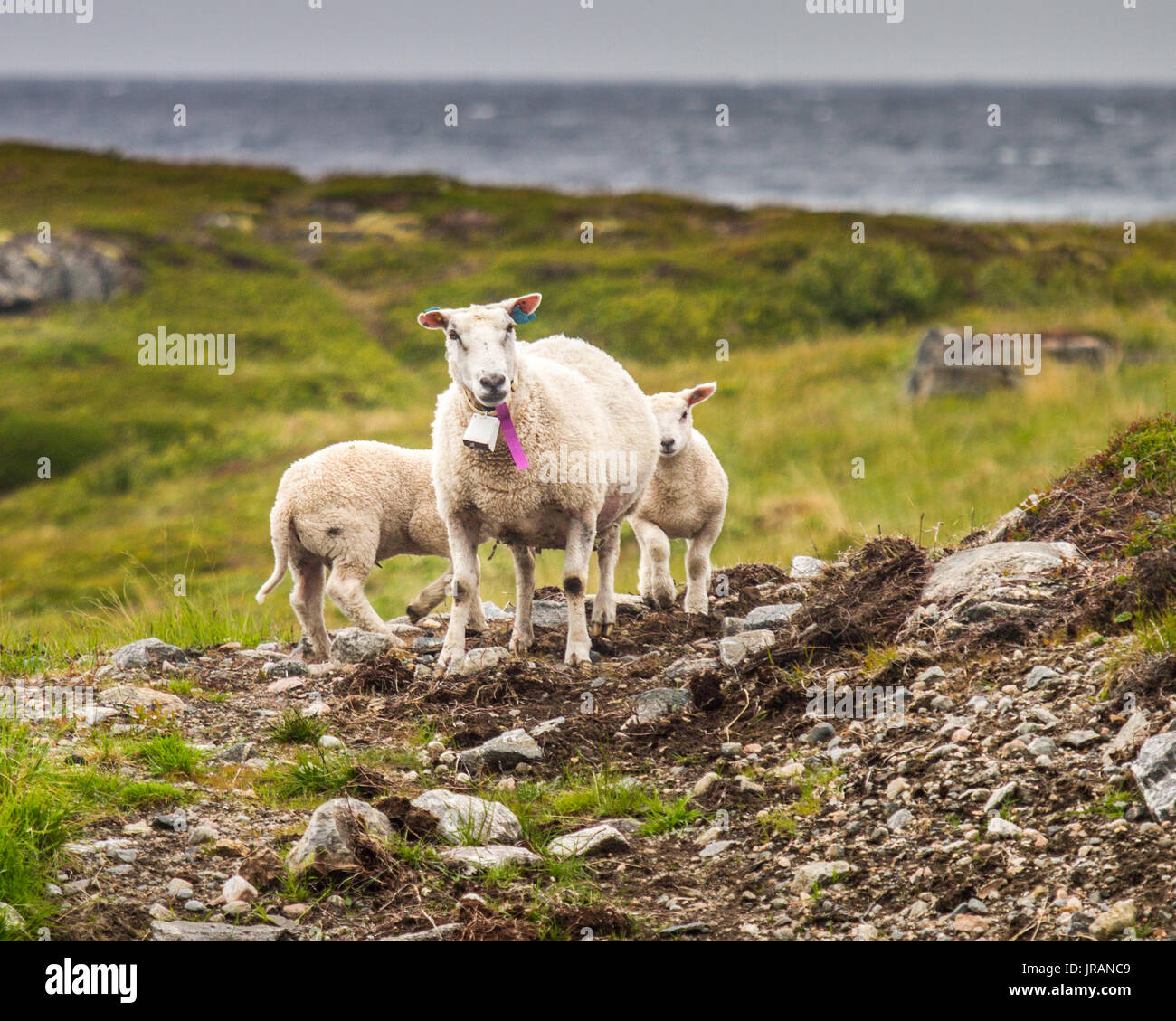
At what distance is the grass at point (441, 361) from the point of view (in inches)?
843

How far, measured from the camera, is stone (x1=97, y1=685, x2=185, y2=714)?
8.98m

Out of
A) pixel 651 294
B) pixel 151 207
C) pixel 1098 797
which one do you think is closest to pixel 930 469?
pixel 1098 797

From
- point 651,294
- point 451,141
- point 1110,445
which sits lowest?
point 1110,445

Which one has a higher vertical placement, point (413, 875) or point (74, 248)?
point (74, 248)

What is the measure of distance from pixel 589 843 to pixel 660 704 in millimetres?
2061

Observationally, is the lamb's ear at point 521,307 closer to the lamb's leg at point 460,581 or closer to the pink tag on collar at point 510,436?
the pink tag on collar at point 510,436

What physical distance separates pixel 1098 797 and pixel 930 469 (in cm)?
1746

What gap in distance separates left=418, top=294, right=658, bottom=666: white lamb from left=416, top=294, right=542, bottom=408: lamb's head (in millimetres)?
11

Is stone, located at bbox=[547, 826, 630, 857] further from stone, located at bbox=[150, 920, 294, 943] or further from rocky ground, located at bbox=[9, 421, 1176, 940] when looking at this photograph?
stone, located at bbox=[150, 920, 294, 943]

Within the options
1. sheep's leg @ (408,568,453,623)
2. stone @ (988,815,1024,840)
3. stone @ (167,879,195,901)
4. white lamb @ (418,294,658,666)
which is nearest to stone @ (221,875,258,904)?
stone @ (167,879,195,901)

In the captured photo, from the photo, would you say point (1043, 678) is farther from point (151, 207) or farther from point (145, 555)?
point (151, 207)

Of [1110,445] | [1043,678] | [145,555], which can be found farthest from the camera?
[145,555]

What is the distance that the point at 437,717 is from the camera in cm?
884

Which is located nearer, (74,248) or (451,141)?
(74,248)
